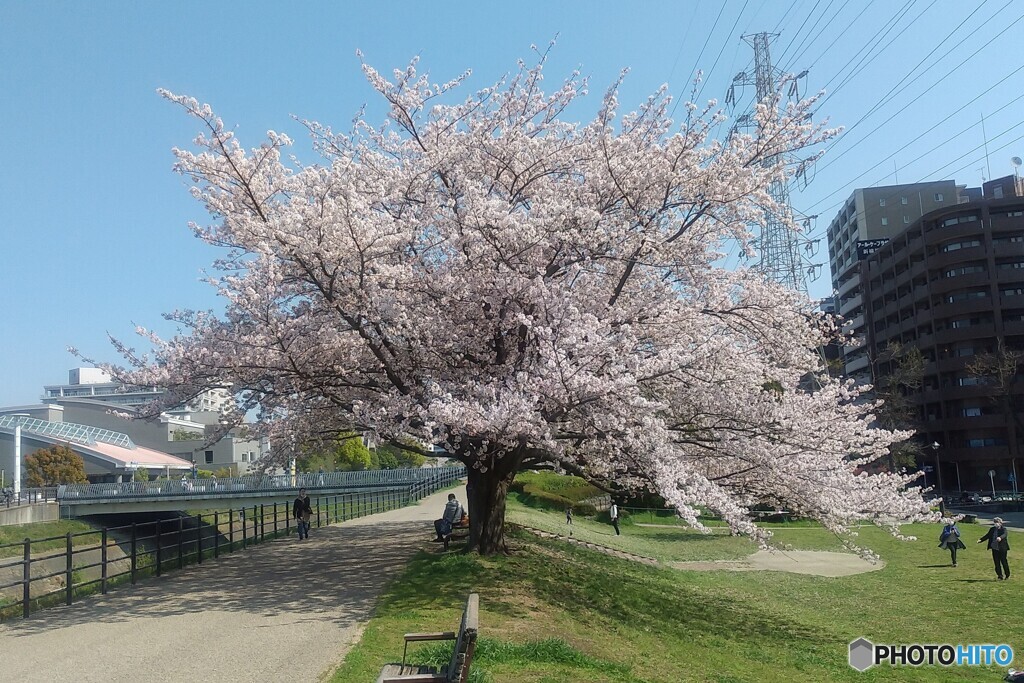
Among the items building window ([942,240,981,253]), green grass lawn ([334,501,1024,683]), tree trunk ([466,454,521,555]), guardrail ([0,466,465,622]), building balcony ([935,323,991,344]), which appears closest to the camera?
green grass lawn ([334,501,1024,683])

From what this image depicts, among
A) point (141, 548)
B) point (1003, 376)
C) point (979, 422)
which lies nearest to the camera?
point (141, 548)

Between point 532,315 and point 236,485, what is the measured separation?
38.1m

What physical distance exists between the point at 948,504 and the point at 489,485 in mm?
47627

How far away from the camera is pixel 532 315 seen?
13.5 meters

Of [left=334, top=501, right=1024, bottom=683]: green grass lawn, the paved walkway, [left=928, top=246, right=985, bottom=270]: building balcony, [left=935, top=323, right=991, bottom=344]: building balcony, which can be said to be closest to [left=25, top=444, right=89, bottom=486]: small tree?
the paved walkway

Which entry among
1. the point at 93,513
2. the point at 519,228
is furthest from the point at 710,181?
the point at 93,513

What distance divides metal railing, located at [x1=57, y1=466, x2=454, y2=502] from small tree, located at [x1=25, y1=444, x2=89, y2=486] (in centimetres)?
1174

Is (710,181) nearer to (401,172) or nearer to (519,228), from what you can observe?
(519,228)

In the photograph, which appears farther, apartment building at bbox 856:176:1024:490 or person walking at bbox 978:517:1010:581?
apartment building at bbox 856:176:1024:490

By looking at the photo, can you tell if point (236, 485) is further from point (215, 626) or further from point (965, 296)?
point (965, 296)

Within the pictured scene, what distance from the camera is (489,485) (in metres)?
15.6

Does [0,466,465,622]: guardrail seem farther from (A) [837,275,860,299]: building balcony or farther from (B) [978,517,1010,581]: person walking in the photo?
(A) [837,275,860,299]: building balcony

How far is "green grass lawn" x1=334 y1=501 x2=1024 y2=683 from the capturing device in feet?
30.2

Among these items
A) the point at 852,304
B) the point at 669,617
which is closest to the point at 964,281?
the point at 852,304
